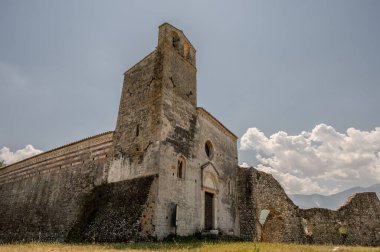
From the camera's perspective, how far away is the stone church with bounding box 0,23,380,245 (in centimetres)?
1248

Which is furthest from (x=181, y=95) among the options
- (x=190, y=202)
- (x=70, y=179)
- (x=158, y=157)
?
(x=70, y=179)

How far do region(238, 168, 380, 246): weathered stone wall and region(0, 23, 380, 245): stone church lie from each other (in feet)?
0.23

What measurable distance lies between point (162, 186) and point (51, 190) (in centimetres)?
1043

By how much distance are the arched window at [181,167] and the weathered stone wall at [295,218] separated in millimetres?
7042

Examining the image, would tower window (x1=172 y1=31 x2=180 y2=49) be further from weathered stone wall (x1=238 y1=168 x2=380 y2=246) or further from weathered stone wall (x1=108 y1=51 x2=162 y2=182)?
weathered stone wall (x1=238 y1=168 x2=380 y2=246)

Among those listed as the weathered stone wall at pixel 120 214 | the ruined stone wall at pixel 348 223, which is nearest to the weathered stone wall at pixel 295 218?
the ruined stone wall at pixel 348 223

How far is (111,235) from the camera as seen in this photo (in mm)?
11430

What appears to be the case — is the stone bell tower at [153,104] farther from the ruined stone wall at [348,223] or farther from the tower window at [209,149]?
the ruined stone wall at [348,223]

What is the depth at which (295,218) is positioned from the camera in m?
19.3

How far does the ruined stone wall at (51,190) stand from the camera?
1606cm

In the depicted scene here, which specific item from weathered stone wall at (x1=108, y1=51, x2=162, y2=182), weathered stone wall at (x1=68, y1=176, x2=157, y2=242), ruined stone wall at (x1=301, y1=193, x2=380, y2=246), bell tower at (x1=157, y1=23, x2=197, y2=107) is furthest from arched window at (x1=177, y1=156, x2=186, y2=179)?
ruined stone wall at (x1=301, y1=193, x2=380, y2=246)

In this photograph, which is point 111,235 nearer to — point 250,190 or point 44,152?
point 250,190

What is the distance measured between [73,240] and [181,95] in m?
9.06

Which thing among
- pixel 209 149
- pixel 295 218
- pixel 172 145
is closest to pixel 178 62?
pixel 172 145
